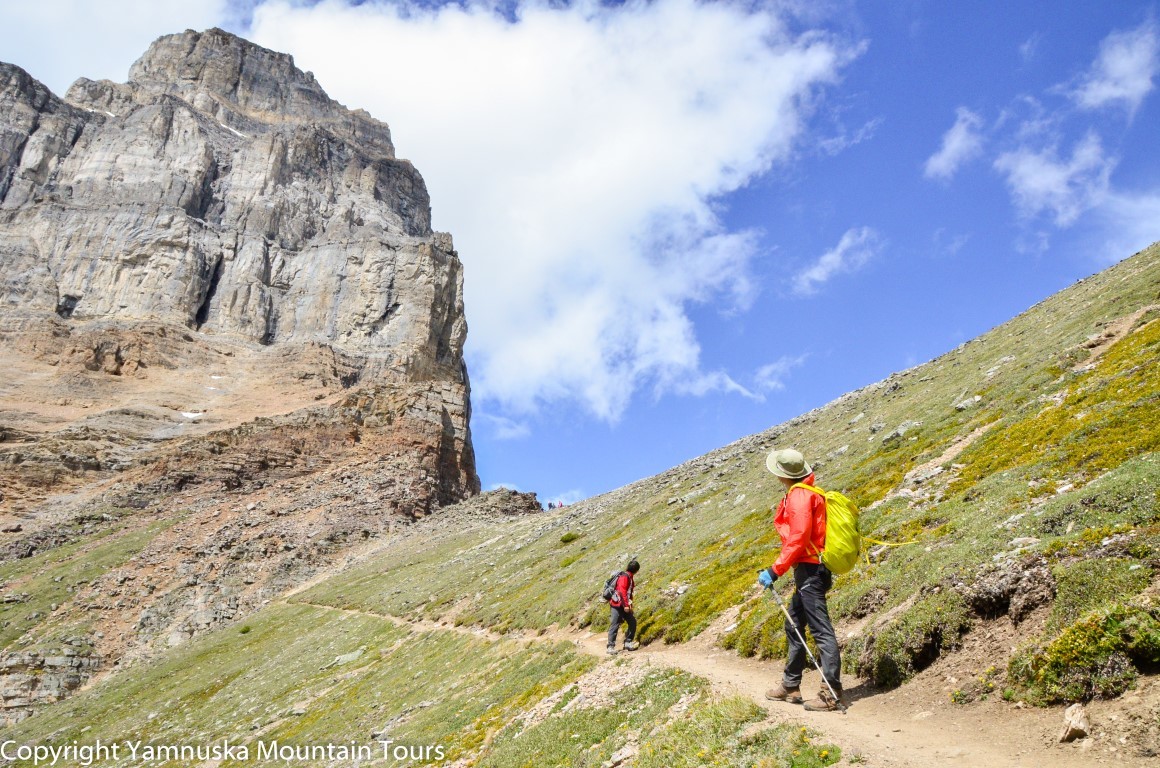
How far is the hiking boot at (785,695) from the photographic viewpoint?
1058 centimetres

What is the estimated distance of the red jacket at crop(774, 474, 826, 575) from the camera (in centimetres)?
1081

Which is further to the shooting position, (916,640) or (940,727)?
(916,640)

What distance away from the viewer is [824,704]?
33.4 ft

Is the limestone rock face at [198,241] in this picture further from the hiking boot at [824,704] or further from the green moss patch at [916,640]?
the hiking boot at [824,704]

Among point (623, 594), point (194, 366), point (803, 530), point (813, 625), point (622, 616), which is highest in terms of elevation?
point (194, 366)

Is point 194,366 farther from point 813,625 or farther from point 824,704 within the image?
point 824,704

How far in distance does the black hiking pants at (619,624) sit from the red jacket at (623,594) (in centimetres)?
14

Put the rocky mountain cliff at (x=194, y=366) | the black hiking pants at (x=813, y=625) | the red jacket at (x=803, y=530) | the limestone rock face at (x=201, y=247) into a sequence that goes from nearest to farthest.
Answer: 1. the black hiking pants at (x=813, y=625)
2. the red jacket at (x=803, y=530)
3. the rocky mountain cliff at (x=194, y=366)
4. the limestone rock face at (x=201, y=247)

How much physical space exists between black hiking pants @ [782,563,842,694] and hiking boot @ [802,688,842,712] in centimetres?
21

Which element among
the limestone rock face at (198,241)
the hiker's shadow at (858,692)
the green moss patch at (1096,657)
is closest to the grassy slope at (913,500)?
the hiker's shadow at (858,692)

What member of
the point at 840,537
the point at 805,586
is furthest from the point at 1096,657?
the point at 805,586

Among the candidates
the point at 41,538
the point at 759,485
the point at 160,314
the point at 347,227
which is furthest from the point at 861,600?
the point at 347,227

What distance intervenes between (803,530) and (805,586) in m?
0.92

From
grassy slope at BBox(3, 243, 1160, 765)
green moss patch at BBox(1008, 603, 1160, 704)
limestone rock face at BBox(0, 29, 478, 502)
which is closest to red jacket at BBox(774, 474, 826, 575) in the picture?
grassy slope at BBox(3, 243, 1160, 765)
